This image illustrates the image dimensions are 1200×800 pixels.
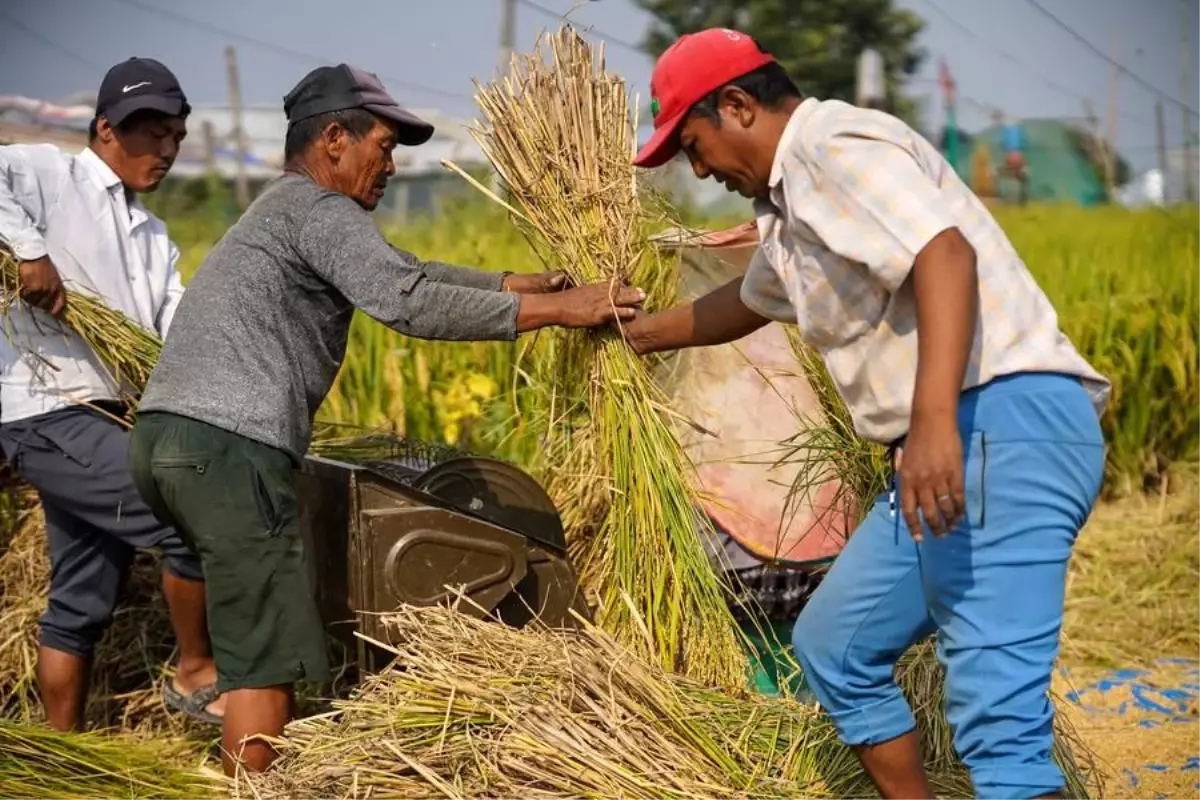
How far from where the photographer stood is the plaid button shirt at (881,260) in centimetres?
228

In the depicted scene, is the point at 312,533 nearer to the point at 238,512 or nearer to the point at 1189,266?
the point at 238,512

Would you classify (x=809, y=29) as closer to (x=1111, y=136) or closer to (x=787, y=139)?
(x=1111, y=136)

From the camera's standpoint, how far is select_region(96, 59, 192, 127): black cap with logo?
3.69m

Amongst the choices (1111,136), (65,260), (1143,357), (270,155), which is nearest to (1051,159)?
(1111,136)

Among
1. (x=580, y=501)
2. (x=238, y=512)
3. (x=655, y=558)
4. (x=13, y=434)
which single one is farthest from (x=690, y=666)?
(x=13, y=434)

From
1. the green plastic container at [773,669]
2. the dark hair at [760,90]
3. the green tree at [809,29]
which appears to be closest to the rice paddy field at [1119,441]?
the green plastic container at [773,669]

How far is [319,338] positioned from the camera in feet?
10.6

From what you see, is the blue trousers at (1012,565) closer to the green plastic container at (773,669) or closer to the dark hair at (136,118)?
the green plastic container at (773,669)

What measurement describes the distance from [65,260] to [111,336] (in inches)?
9.7

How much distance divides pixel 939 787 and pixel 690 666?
668 mm

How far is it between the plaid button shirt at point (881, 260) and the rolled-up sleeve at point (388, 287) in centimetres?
84

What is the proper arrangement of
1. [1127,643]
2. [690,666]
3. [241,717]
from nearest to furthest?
[241,717] < [690,666] < [1127,643]

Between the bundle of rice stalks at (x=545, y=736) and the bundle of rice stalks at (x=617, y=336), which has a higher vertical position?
the bundle of rice stalks at (x=617, y=336)

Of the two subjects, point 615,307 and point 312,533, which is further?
point 312,533
